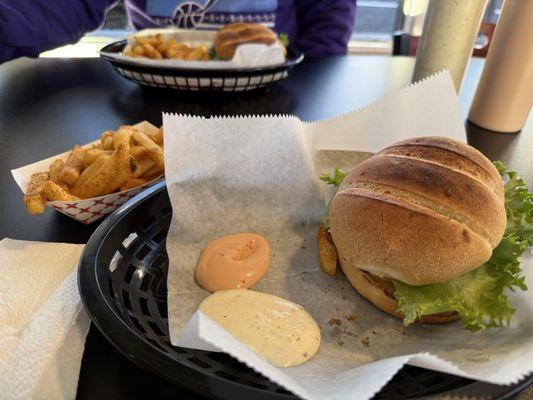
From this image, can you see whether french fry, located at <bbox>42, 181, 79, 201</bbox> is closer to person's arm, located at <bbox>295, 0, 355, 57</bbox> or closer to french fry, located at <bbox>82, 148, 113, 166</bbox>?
french fry, located at <bbox>82, 148, 113, 166</bbox>

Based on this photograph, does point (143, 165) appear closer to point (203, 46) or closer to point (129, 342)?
point (129, 342)

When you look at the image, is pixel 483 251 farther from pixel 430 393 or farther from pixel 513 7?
pixel 513 7

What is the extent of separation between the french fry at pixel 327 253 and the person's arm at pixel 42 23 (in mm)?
1995

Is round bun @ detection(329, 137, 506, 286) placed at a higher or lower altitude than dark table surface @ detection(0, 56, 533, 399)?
higher

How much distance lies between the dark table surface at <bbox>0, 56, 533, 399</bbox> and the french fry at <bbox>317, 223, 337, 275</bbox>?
51cm

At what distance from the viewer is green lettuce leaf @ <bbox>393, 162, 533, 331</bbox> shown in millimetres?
842

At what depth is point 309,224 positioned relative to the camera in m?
1.27

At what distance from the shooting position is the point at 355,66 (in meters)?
2.80

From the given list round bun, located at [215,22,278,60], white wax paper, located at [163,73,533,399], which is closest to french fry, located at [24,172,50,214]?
white wax paper, located at [163,73,533,399]

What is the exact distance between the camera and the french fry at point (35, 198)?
1.04 metres

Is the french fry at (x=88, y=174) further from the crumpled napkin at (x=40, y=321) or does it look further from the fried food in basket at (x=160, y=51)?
the fried food in basket at (x=160, y=51)

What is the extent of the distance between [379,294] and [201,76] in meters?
1.33

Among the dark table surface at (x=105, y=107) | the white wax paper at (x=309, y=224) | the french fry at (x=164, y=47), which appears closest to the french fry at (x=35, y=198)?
the dark table surface at (x=105, y=107)

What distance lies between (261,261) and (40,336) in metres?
0.51
